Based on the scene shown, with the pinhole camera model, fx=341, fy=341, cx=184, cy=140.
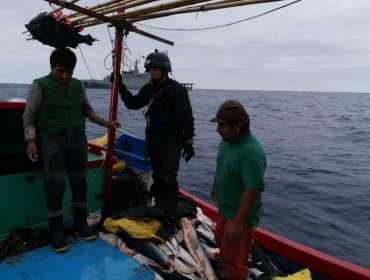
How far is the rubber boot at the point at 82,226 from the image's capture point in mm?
4516

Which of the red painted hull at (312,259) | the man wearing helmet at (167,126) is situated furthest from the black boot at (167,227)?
the red painted hull at (312,259)

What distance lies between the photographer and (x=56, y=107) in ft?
13.7

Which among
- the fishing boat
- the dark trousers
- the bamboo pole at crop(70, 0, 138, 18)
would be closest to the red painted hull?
the fishing boat

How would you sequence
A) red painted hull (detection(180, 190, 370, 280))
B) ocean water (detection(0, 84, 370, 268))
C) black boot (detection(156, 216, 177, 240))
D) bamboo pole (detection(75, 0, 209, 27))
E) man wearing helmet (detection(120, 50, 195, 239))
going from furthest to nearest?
ocean water (detection(0, 84, 370, 268))
man wearing helmet (detection(120, 50, 195, 239))
black boot (detection(156, 216, 177, 240))
red painted hull (detection(180, 190, 370, 280))
bamboo pole (detection(75, 0, 209, 27))

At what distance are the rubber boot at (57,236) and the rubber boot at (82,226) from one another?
33 cm

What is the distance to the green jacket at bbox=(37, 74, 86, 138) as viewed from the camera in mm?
4113

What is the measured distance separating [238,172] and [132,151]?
4.12 m

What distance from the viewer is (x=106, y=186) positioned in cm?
551

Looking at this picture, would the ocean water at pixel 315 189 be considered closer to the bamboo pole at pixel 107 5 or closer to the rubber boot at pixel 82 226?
the rubber boot at pixel 82 226

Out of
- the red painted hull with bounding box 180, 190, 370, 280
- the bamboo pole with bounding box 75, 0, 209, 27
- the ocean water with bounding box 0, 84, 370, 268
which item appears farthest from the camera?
the ocean water with bounding box 0, 84, 370, 268

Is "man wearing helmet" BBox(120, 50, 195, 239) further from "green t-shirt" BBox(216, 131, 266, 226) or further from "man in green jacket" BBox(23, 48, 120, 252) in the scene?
"green t-shirt" BBox(216, 131, 266, 226)

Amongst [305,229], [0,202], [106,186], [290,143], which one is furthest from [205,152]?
[0,202]

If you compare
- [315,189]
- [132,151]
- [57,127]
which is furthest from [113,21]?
[315,189]

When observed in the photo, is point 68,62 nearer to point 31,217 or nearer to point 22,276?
point 31,217
